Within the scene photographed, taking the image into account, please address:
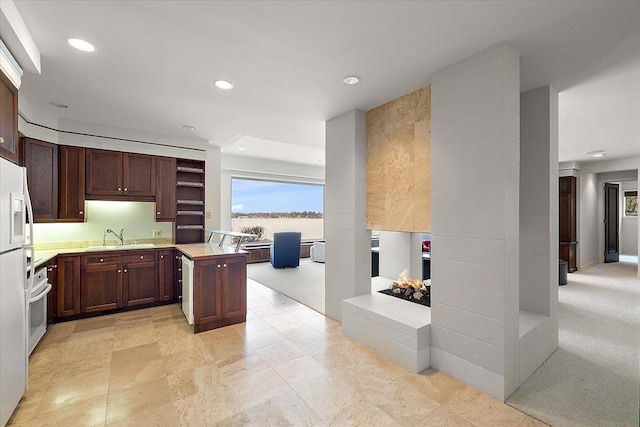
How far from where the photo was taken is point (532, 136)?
2873 millimetres

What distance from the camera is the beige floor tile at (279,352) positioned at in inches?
108

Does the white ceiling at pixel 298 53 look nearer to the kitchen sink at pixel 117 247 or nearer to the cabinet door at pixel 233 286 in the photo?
the kitchen sink at pixel 117 247

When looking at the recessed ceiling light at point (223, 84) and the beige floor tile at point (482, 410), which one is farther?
the recessed ceiling light at point (223, 84)

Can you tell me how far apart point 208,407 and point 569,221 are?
846 centimetres

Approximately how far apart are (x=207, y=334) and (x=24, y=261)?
1.82 m

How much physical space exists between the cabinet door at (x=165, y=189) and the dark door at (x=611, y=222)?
10.9 m

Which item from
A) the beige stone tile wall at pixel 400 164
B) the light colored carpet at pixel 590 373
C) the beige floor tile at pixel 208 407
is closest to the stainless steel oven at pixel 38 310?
the beige floor tile at pixel 208 407

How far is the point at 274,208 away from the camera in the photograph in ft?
28.9

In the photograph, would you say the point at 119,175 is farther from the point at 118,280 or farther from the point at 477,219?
the point at 477,219

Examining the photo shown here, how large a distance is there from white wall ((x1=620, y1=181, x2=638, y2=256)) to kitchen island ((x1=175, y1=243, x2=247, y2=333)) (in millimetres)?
12304

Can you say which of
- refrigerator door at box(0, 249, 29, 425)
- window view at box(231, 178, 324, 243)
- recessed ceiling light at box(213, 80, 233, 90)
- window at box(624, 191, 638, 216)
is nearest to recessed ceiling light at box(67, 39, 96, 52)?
recessed ceiling light at box(213, 80, 233, 90)

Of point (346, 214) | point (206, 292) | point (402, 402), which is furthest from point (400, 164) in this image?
point (206, 292)

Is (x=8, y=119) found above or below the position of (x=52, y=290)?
above

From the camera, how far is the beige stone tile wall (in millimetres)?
2879
